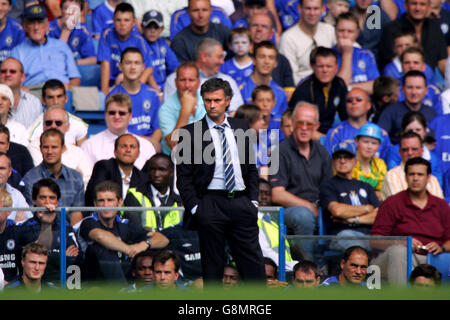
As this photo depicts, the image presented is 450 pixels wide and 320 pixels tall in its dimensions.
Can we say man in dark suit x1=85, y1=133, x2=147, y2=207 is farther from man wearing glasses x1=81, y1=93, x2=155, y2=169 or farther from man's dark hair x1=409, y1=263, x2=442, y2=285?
man's dark hair x1=409, y1=263, x2=442, y2=285

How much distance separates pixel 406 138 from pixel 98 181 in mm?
3297

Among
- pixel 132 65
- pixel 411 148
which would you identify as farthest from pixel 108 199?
pixel 411 148

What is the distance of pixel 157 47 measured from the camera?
1159 centimetres

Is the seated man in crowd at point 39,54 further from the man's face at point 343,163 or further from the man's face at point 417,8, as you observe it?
the man's face at point 417,8

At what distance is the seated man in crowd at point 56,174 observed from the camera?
8555 millimetres

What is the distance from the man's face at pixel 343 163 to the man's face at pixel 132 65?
2.66 m

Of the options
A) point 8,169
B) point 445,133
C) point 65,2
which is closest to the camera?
point 8,169

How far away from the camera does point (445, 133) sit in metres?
10.5

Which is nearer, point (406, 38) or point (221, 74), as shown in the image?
point (221, 74)

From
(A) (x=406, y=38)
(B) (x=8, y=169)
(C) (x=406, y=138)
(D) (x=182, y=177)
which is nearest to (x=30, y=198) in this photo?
(B) (x=8, y=169)

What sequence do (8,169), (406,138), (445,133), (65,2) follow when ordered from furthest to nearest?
1. (65,2)
2. (445,133)
3. (406,138)
4. (8,169)

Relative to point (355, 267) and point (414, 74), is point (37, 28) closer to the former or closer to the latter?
point (414, 74)

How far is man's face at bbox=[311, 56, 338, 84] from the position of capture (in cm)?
1098
